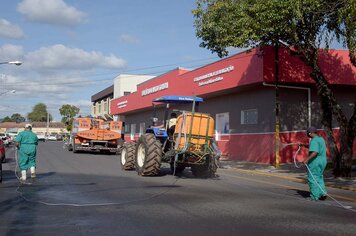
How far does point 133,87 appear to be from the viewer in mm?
57375

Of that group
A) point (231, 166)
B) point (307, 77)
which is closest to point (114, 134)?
point (231, 166)

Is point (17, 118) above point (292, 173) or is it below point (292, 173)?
above

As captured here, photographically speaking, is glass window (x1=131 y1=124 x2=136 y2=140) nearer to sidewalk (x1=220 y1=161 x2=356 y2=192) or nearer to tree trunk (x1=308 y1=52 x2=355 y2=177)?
sidewalk (x1=220 y1=161 x2=356 y2=192)

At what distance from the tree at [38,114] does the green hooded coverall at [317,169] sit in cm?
16363

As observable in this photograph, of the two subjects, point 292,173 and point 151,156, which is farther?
point 292,173

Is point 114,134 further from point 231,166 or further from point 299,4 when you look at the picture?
point 299,4

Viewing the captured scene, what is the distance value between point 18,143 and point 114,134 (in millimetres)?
16251

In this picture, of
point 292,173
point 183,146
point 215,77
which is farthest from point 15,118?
point 183,146

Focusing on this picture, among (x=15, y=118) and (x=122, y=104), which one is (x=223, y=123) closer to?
(x=122, y=104)

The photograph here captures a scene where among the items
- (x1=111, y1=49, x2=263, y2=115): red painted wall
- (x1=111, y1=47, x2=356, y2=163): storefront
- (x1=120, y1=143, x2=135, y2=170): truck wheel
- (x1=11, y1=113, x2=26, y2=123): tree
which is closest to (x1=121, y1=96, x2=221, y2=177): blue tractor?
(x1=120, y1=143, x2=135, y2=170): truck wheel

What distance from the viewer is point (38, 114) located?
16825 cm

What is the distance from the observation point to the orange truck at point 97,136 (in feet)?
95.1

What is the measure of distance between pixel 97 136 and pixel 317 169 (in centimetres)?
2047

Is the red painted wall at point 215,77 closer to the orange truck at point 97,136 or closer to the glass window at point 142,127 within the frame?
the glass window at point 142,127
